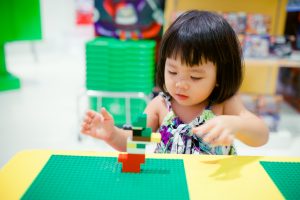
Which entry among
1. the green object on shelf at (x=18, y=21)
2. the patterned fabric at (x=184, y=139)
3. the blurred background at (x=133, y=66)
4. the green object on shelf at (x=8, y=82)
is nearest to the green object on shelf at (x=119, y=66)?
the blurred background at (x=133, y=66)

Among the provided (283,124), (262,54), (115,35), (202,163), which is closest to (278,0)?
(262,54)

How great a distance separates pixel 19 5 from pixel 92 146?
5.69 feet

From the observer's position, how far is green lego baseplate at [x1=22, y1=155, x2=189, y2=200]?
65cm

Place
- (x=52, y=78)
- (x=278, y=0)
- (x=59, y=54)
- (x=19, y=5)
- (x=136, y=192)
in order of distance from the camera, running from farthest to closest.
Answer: (x=59, y=54) < (x=52, y=78) < (x=19, y=5) < (x=278, y=0) < (x=136, y=192)

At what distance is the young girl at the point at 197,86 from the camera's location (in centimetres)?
94

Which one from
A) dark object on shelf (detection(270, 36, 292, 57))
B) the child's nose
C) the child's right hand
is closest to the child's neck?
the child's nose

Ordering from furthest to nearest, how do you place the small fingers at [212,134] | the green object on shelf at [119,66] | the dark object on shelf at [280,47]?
the dark object on shelf at [280,47] < the green object on shelf at [119,66] < the small fingers at [212,134]

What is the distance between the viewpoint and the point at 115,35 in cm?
274

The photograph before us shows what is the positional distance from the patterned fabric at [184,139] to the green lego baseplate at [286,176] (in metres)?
0.27

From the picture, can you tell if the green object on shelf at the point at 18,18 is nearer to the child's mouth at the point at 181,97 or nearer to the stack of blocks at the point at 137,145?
the child's mouth at the point at 181,97

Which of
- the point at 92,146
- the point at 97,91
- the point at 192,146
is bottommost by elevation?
the point at 92,146

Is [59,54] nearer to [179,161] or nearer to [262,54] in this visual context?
[262,54]

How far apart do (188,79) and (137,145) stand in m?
0.29

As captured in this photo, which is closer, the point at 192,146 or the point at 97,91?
the point at 192,146
